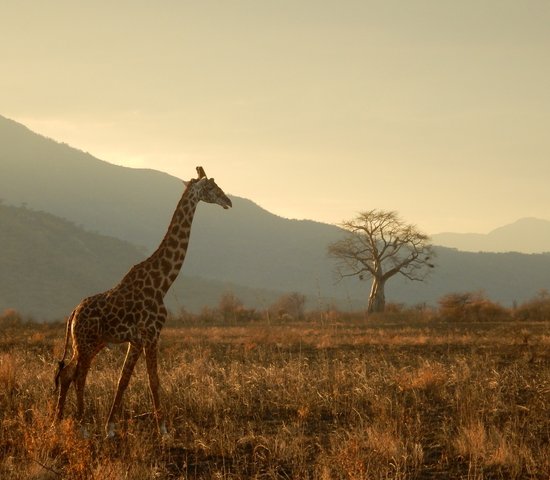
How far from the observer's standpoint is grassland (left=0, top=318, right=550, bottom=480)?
22.6 ft

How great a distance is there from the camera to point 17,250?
3137 inches

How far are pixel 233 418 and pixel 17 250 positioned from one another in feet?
249

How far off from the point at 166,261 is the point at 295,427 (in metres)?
2.67

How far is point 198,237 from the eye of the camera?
147m

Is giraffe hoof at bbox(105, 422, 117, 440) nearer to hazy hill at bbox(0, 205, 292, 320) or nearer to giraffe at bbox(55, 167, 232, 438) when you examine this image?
giraffe at bbox(55, 167, 232, 438)

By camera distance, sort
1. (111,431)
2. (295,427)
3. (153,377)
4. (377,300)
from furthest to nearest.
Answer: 1. (377,300)
2. (295,427)
3. (153,377)
4. (111,431)

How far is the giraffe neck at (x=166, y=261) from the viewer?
873 centimetres

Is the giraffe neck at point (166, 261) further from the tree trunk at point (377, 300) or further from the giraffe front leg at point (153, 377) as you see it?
the tree trunk at point (377, 300)

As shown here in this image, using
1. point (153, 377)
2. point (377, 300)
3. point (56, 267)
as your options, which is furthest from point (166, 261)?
point (56, 267)

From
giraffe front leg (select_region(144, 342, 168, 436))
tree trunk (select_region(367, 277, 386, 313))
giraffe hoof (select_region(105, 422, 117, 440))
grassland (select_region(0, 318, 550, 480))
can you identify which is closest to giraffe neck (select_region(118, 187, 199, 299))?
giraffe front leg (select_region(144, 342, 168, 436))

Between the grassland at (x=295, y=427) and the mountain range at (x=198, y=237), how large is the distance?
253 ft

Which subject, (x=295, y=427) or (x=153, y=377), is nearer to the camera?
(x=153, y=377)

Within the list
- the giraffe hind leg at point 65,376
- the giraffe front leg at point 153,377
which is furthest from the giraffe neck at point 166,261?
the giraffe hind leg at point 65,376

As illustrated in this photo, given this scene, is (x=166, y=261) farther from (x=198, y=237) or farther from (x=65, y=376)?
(x=198, y=237)
